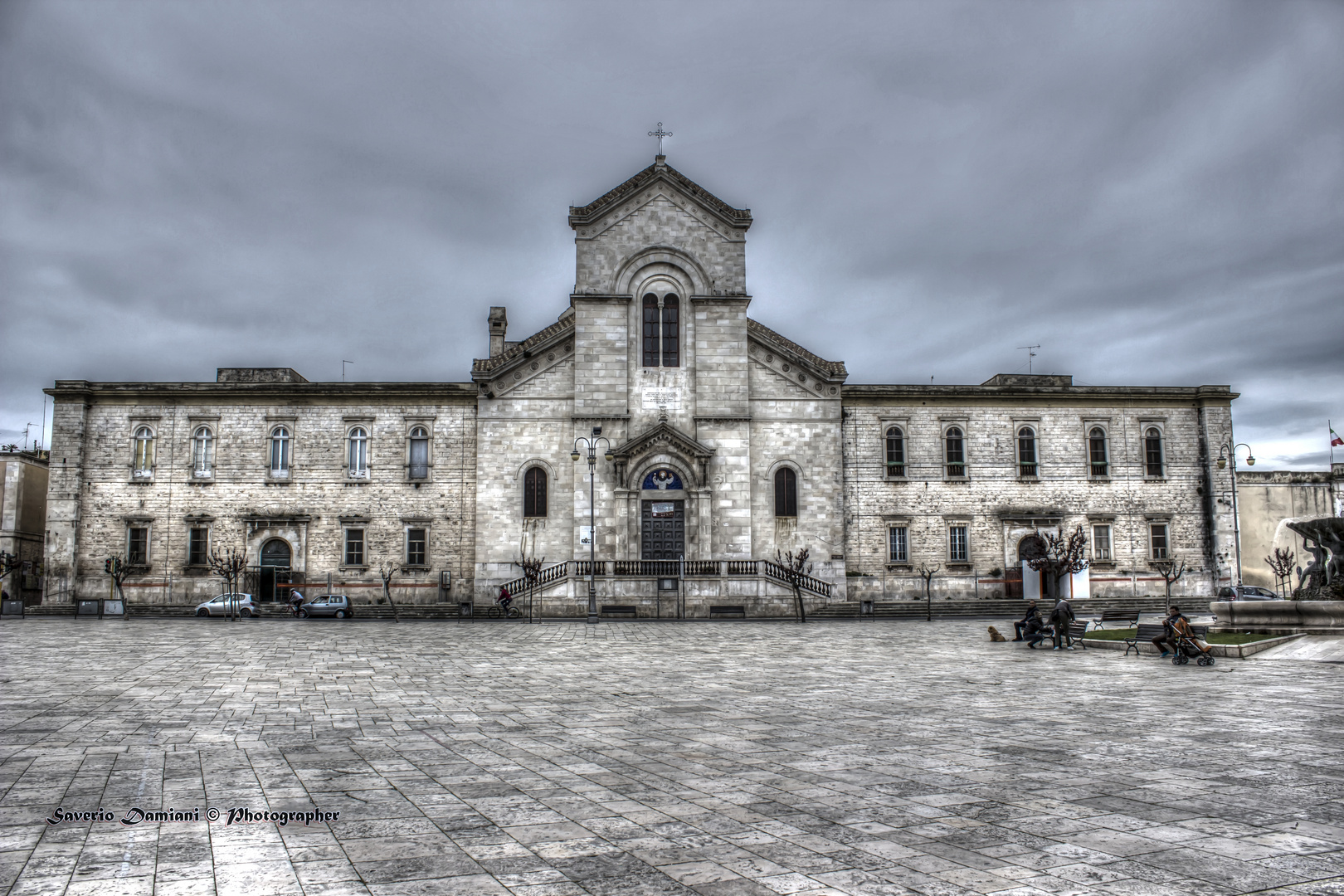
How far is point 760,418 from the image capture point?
3638cm

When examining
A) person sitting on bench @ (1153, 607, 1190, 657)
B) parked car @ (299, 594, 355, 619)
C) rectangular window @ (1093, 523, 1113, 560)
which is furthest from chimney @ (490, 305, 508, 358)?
person sitting on bench @ (1153, 607, 1190, 657)

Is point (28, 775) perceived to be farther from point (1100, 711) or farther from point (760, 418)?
point (760, 418)

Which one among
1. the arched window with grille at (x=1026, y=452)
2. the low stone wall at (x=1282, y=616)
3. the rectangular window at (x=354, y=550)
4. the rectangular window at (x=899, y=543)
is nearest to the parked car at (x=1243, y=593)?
the arched window with grille at (x=1026, y=452)

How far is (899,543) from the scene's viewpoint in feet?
128

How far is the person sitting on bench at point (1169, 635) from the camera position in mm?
17125

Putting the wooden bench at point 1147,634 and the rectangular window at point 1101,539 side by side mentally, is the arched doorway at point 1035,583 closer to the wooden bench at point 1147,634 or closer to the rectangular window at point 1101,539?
the rectangular window at point 1101,539

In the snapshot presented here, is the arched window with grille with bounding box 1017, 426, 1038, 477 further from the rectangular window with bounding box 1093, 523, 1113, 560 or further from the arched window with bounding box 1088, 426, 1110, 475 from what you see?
the rectangular window with bounding box 1093, 523, 1113, 560

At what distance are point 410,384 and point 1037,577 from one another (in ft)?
91.6

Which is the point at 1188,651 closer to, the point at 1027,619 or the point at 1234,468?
the point at 1027,619

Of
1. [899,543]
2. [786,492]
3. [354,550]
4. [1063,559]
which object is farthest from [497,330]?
[1063,559]

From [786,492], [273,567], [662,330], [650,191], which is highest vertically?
[650,191]

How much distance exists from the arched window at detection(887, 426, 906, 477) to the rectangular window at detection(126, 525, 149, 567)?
3136 cm

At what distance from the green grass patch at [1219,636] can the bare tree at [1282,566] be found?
15.9m

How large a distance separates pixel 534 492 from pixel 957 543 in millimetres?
18263
